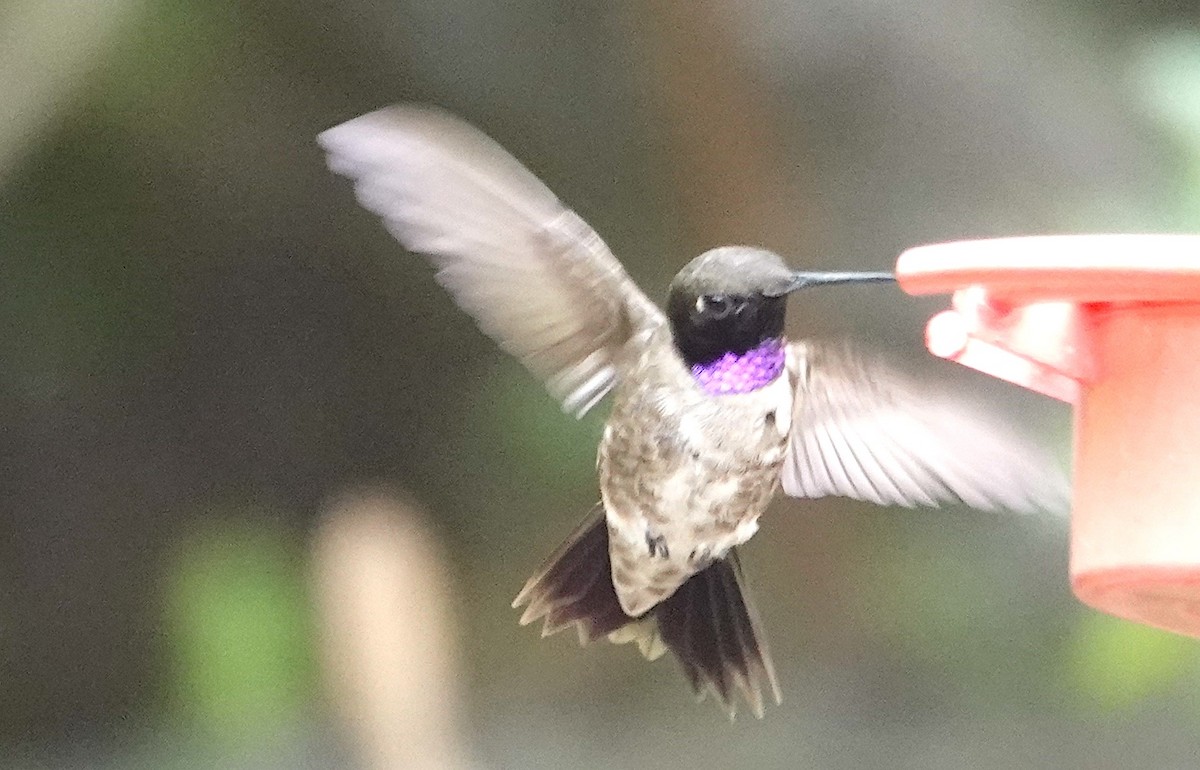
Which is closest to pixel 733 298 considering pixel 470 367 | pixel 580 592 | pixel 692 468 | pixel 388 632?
pixel 692 468

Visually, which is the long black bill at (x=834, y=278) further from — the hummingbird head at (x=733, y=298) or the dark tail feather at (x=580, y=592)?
the dark tail feather at (x=580, y=592)

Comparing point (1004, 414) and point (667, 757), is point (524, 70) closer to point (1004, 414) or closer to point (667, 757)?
point (1004, 414)

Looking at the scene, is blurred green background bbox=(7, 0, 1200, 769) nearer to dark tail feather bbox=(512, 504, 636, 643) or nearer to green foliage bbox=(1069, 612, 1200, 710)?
green foliage bbox=(1069, 612, 1200, 710)

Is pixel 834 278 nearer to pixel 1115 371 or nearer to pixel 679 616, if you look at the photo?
pixel 1115 371

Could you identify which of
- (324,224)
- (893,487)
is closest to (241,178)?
(324,224)

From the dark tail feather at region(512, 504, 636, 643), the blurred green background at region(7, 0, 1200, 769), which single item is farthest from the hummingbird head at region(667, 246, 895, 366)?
the blurred green background at region(7, 0, 1200, 769)

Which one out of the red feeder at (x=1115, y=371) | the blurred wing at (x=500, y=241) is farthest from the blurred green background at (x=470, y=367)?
the red feeder at (x=1115, y=371)
